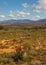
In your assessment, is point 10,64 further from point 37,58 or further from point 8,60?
point 37,58

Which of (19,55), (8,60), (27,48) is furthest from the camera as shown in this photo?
(27,48)

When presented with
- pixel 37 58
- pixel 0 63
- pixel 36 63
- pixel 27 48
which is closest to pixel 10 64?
pixel 0 63

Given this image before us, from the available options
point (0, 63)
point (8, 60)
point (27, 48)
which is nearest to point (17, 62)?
point (8, 60)

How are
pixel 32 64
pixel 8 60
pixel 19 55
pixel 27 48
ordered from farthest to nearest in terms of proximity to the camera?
pixel 27 48, pixel 19 55, pixel 8 60, pixel 32 64

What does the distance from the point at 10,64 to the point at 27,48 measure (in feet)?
23.5

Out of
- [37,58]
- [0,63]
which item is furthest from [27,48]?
[0,63]

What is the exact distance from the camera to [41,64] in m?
15.0

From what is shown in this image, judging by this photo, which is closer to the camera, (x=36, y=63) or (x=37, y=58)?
(x=36, y=63)

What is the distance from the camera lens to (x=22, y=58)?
669 inches

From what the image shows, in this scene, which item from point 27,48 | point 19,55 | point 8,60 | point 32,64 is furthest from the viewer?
point 27,48

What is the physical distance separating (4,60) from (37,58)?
10.3 ft

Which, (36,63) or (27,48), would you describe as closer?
(36,63)

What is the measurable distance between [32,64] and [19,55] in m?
2.53

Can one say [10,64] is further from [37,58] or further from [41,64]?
[37,58]
